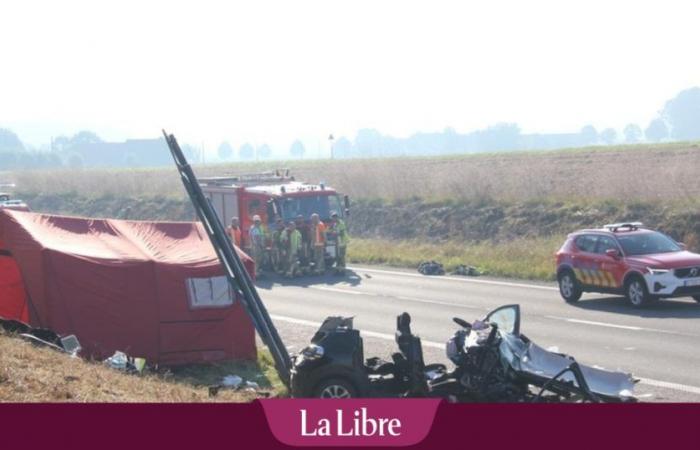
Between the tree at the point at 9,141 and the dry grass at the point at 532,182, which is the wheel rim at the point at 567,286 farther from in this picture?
the tree at the point at 9,141

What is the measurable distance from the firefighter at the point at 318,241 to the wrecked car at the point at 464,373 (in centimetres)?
1845

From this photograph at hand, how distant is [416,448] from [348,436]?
0.23 meters

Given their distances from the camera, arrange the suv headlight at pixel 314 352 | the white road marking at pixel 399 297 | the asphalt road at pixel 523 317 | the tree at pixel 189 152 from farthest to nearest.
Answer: the tree at pixel 189 152, the white road marking at pixel 399 297, the asphalt road at pixel 523 317, the suv headlight at pixel 314 352

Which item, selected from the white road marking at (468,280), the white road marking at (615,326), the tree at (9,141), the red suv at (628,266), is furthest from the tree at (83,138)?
the white road marking at (615,326)

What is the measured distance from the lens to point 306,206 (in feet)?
99.1

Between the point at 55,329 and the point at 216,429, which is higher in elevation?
the point at 216,429

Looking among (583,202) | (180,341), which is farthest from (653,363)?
(583,202)

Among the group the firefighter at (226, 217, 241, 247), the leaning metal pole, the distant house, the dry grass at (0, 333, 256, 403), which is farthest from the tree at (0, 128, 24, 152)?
the dry grass at (0, 333, 256, 403)

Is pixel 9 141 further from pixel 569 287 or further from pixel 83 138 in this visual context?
pixel 569 287

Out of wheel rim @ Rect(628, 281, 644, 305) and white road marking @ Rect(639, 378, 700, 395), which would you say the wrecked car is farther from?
wheel rim @ Rect(628, 281, 644, 305)

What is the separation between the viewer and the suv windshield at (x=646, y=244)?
70.4 ft

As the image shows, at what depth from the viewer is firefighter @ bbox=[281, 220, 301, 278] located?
94.2 ft

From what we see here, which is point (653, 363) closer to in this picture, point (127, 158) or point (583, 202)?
point (583, 202)

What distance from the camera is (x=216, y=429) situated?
363 cm
